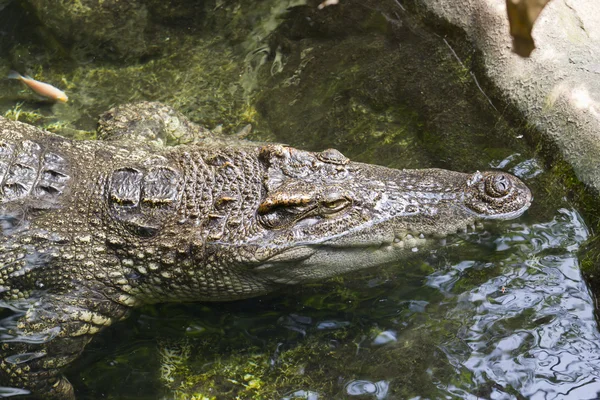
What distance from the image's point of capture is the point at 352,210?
391 cm

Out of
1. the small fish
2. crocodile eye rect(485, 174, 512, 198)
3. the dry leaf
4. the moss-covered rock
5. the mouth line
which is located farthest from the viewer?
the moss-covered rock

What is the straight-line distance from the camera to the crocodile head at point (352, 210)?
3812 millimetres

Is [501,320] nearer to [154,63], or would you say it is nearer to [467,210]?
[467,210]

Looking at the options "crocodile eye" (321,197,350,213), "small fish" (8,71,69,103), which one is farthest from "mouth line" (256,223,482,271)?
"small fish" (8,71,69,103)

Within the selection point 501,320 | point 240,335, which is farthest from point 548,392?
point 240,335

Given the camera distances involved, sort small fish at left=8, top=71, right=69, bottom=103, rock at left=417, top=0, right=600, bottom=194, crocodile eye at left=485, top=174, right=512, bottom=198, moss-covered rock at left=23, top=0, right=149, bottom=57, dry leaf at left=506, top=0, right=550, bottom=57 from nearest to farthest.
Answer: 1. dry leaf at left=506, top=0, right=550, bottom=57
2. crocodile eye at left=485, top=174, right=512, bottom=198
3. rock at left=417, top=0, right=600, bottom=194
4. small fish at left=8, top=71, right=69, bottom=103
5. moss-covered rock at left=23, top=0, right=149, bottom=57

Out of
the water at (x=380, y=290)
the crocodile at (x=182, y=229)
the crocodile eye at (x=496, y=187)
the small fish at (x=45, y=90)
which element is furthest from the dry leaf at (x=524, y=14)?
the small fish at (x=45, y=90)

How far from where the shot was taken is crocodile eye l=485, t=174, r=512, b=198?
3.97 m

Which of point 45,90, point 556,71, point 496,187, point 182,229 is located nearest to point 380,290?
point 496,187

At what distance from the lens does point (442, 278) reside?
432cm

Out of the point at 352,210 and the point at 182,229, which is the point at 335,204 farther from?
the point at 182,229

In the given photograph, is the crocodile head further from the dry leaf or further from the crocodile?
the dry leaf

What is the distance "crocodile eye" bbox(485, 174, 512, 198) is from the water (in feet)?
1.23

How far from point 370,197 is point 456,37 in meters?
2.43
